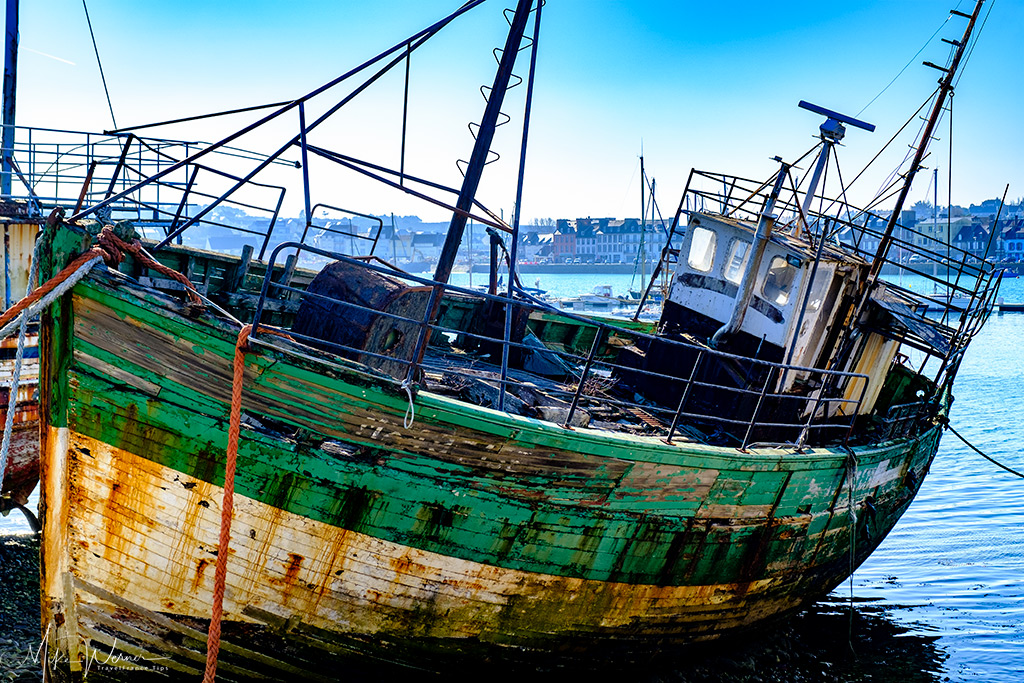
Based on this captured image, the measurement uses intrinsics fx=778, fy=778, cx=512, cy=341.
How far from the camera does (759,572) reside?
7973 mm

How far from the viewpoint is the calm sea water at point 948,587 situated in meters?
9.70

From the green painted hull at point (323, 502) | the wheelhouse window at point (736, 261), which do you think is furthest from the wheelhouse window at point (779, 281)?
the green painted hull at point (323, 502)

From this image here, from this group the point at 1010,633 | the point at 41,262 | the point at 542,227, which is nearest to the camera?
the point at 41,262

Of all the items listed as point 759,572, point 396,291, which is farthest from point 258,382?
point 759,572

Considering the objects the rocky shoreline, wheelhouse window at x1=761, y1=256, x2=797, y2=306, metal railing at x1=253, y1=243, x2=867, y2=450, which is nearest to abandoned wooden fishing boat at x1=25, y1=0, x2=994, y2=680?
metal railing at x1=253, y1=243, x2=867, y2=450

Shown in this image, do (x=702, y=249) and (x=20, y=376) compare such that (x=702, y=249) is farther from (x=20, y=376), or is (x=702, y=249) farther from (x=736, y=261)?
(x=20, y=376)

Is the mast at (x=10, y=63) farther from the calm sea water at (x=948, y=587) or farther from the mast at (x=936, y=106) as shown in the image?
the mast at (x=936, y=106)

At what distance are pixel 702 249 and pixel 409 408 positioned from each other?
19.1 feet

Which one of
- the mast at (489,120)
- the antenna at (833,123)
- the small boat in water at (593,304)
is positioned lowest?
Result: the small boat in water at (593,304)

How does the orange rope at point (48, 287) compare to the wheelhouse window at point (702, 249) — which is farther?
the wheelhouse window at point (702, 249)

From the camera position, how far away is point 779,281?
9.02 meters

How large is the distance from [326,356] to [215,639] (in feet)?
6.59

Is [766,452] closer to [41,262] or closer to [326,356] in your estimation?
[326,356]

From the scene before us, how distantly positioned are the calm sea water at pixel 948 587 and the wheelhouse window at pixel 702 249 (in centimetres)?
495
